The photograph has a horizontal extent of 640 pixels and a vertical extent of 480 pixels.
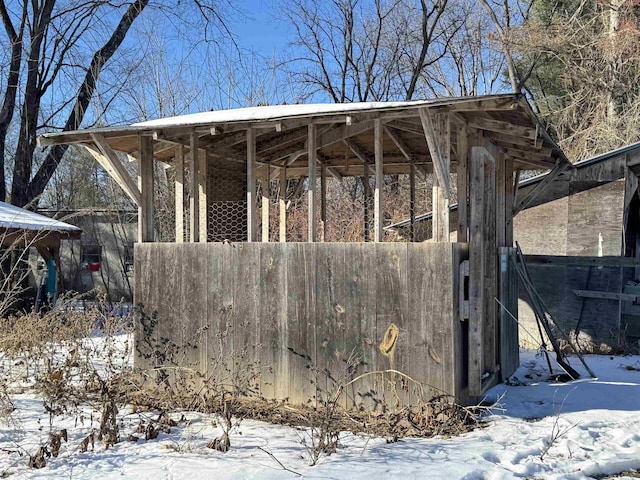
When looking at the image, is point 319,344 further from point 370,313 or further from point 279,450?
point 279,450

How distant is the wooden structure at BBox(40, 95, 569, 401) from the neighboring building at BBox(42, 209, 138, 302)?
10.8m

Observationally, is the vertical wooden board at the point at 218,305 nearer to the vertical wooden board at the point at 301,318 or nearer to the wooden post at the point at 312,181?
the vertical wooden board at the point at 301,318

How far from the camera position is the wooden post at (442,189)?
5.04 metres

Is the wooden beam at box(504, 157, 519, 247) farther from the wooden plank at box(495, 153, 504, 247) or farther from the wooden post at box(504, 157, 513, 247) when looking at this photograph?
the wooden plank at box(495, 153, 504, 247)

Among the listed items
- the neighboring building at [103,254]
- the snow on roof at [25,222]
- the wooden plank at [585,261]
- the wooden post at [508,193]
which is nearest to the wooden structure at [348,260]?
the wooden post at [508,193]

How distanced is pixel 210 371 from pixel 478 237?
3006 millimetres

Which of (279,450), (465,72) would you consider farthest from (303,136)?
(465,72)

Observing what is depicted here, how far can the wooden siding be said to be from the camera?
496 centimetres

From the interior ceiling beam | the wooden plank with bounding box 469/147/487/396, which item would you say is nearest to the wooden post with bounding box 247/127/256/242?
the interior ceiling beam

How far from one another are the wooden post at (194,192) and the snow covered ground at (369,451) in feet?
6.60

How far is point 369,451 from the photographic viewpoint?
425cm

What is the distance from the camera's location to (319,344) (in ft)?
17.7

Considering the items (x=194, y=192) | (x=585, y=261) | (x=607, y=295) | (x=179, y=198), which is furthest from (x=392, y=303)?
(x=607, y=295)

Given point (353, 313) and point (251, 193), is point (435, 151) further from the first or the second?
point (251, 193)
